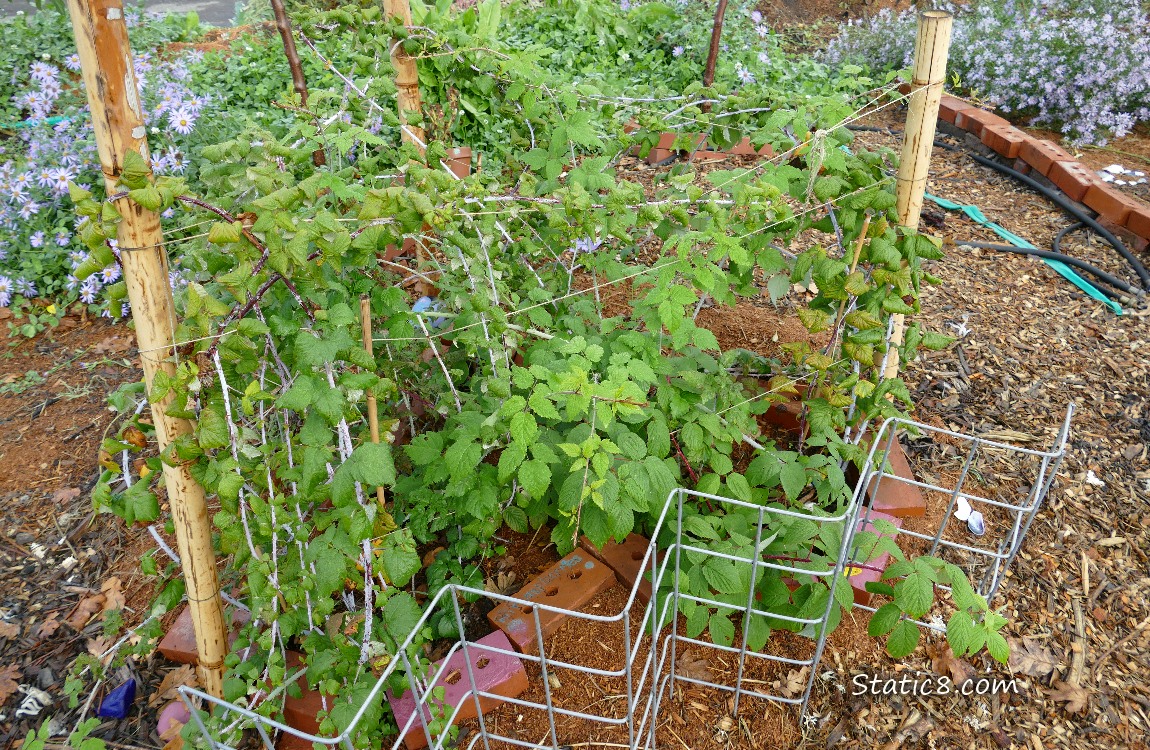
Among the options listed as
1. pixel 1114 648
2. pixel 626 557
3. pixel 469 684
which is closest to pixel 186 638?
pixel 469 684

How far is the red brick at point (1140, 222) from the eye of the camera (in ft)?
14.5

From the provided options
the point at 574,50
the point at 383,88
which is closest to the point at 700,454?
the point at 383,88

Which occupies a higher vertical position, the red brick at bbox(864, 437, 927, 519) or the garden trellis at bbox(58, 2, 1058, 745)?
the garden trellis at bbox(58, 2, 1058, 745)

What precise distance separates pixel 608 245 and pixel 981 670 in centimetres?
198

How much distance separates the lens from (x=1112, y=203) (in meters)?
4.60

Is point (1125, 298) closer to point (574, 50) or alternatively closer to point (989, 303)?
point (989, 303)

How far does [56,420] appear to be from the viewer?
3.48 metres

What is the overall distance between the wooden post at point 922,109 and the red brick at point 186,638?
7.48 feet

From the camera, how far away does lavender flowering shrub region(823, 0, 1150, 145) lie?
557 cm

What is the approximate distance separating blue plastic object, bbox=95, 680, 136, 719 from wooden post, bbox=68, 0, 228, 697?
1.31ft

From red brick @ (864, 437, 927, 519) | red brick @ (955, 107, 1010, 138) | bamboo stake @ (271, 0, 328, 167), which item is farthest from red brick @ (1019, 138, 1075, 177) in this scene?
bamboo stake @ (271, 0, 328, 167)

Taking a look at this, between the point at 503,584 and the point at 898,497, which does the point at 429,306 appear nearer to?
the point at 503,584

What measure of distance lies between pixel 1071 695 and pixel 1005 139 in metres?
4.12

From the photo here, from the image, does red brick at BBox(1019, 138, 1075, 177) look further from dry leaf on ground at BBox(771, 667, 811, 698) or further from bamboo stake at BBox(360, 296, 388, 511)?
bamboo stake at BBox(360, 296, 388, 511)
